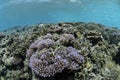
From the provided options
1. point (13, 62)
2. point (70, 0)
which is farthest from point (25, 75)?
point (70, 0)

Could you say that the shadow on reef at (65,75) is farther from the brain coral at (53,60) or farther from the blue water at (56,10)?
the blue water at (56,10)

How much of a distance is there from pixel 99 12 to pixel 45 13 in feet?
60.9

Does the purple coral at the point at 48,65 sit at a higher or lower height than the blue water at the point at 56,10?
higher

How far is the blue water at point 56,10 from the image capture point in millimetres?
49088

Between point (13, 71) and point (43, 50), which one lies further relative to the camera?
point (13, 71)

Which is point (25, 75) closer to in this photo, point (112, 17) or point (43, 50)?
point (43, 50)

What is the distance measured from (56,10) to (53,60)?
184 feet

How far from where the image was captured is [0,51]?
27.8 feet

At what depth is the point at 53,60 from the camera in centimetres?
468

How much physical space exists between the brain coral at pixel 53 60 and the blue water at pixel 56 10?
39.5 meters

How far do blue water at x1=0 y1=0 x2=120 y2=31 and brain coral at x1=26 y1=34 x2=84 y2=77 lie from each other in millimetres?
39546

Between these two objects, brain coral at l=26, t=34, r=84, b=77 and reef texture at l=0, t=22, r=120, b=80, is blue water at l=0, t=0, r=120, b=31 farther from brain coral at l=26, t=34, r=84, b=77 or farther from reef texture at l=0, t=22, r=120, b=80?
brain coral at l=26, t=34, r=84, b=77

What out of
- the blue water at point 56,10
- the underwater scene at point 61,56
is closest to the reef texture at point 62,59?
the underwater scene at point 61,56

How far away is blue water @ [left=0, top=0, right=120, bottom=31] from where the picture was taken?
161 feet
